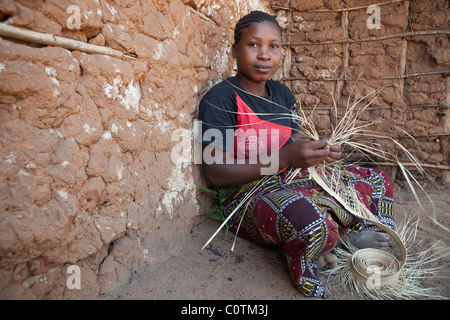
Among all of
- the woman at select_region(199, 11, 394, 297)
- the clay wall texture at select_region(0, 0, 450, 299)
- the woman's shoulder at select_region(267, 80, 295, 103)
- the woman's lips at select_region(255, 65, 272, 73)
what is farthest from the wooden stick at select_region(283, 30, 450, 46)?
the woman's lips at select_region(255, 65, 272, 73)

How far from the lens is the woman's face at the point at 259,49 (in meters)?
1.91

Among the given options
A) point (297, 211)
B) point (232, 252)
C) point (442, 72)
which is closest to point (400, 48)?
point (442, 72)

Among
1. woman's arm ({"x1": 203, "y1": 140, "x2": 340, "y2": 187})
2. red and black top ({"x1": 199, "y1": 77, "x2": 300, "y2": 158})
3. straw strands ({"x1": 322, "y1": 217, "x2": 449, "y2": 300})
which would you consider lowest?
straw strands ({"x1": 322, "y1": 217, "x2": 449, "y2": 300})

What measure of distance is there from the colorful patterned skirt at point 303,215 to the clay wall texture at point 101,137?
0.41 metres

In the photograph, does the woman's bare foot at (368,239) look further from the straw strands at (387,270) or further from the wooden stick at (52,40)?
the wooden stick at (52,40)

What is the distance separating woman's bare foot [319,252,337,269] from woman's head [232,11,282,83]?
1080mm

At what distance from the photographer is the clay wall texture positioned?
41.0 inches

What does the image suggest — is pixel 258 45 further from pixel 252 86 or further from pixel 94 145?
pixel 94 145

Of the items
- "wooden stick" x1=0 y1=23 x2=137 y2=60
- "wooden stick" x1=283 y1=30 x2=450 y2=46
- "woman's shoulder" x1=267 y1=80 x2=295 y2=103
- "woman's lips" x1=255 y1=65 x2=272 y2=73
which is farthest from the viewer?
"wooden stick" x1=283 y1=30 x2=450 y2=46

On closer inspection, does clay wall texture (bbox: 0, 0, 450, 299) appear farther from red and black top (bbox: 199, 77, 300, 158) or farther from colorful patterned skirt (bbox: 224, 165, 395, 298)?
colorful patterned skirt (bbox: 224, 165, 395, 298)

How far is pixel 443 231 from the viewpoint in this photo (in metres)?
2.15

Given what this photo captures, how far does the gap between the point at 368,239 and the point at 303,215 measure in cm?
64
